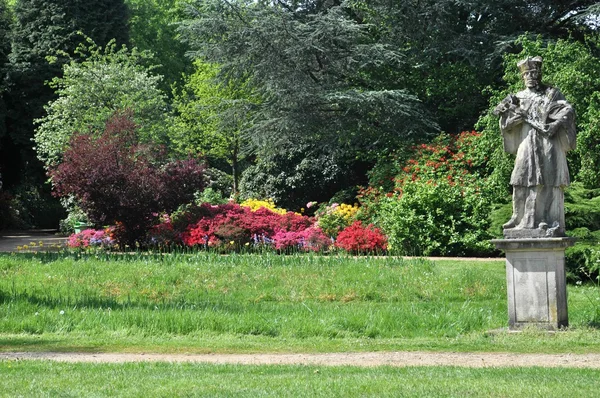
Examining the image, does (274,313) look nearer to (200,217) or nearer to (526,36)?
(200,217)

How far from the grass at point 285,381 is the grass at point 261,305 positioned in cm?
177

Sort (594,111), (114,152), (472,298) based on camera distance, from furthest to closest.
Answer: (114,152) → (594,111) → (472,298)

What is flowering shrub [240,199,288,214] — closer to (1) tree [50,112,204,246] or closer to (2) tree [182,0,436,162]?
(2) tree [182,0,436,162]

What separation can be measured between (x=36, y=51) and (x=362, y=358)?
3053 centimetres

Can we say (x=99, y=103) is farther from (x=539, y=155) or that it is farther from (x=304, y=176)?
(x=539, y=155)

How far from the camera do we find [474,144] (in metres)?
22.4

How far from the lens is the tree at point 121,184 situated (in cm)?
2145

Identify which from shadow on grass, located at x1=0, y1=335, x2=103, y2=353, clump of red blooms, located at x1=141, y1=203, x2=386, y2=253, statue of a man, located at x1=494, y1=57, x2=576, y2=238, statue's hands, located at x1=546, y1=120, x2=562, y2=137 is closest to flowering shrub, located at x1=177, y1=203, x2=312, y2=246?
clump of red blooms, located at x1=141, y1=203, x2=386, y2=253

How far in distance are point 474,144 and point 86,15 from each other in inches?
841

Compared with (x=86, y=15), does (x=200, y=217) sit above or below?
below

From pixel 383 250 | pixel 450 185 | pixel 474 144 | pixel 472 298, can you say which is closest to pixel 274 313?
pixel 472 298

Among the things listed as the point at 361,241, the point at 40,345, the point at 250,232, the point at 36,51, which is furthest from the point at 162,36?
the point at 40,345

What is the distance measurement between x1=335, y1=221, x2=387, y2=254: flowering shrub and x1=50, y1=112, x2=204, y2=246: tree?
13.7 feet

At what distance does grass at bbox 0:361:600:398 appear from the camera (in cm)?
722
